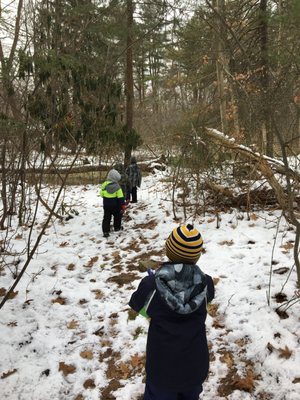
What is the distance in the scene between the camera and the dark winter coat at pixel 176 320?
2182mm

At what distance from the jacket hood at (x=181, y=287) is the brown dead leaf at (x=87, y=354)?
227cm

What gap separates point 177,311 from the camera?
2158 mm

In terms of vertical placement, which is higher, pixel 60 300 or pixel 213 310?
pixel 213 310

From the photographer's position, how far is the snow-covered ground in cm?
340

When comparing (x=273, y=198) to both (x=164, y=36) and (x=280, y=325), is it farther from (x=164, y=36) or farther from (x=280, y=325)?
(x=164, y=36)

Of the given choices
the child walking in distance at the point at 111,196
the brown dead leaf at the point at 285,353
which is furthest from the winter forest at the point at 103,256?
the child walking in distance at the point at 111,196

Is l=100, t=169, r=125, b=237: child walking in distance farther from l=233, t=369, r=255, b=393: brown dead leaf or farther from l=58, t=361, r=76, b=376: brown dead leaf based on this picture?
l=233, t=369, r=255, b=393: brown dead leaf

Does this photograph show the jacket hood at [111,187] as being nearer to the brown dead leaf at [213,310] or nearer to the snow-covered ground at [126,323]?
the snow-covered ground at [126,323]

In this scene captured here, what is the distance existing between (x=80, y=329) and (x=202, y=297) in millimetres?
2756

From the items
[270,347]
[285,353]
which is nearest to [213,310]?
[270,347]

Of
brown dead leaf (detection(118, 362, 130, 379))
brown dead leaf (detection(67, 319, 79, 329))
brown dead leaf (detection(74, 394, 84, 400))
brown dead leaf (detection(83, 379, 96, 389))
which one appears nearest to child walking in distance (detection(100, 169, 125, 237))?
brown dead leaf (detection(67, 319, 79, 329))

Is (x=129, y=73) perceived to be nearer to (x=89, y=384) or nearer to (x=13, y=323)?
(x=13, y=323)

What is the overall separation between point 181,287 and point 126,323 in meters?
2.54

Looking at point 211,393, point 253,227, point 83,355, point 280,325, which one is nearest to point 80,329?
point 83,355
